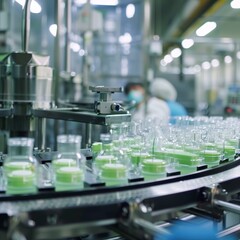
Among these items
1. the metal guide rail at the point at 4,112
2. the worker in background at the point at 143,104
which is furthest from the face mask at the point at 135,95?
the metal guide rail at the point at 4,112

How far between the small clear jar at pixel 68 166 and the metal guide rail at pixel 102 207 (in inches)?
1.5

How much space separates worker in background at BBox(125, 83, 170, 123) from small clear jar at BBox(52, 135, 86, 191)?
2105 mm

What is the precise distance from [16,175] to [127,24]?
600cm

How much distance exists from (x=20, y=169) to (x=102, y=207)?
0.82 feet

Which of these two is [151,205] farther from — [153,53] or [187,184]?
[153,53]

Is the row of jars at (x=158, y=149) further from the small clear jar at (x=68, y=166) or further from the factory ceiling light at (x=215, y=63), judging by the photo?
the factory ceiling light at (x=215, y=63)

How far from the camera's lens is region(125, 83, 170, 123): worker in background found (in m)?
3.65

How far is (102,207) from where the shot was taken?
0.93 m

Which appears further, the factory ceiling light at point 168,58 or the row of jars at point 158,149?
the factory ceiling light at point 168,58

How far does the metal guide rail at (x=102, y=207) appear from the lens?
0.87 metres

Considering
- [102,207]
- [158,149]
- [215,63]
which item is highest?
[215,63]

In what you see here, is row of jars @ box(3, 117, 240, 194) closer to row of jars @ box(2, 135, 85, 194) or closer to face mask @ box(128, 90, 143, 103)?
row of jars @ box(2, 135, 85, 194)

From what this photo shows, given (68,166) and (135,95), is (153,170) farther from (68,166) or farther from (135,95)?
(135,95)

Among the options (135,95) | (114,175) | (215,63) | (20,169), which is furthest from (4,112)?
(215,63)
